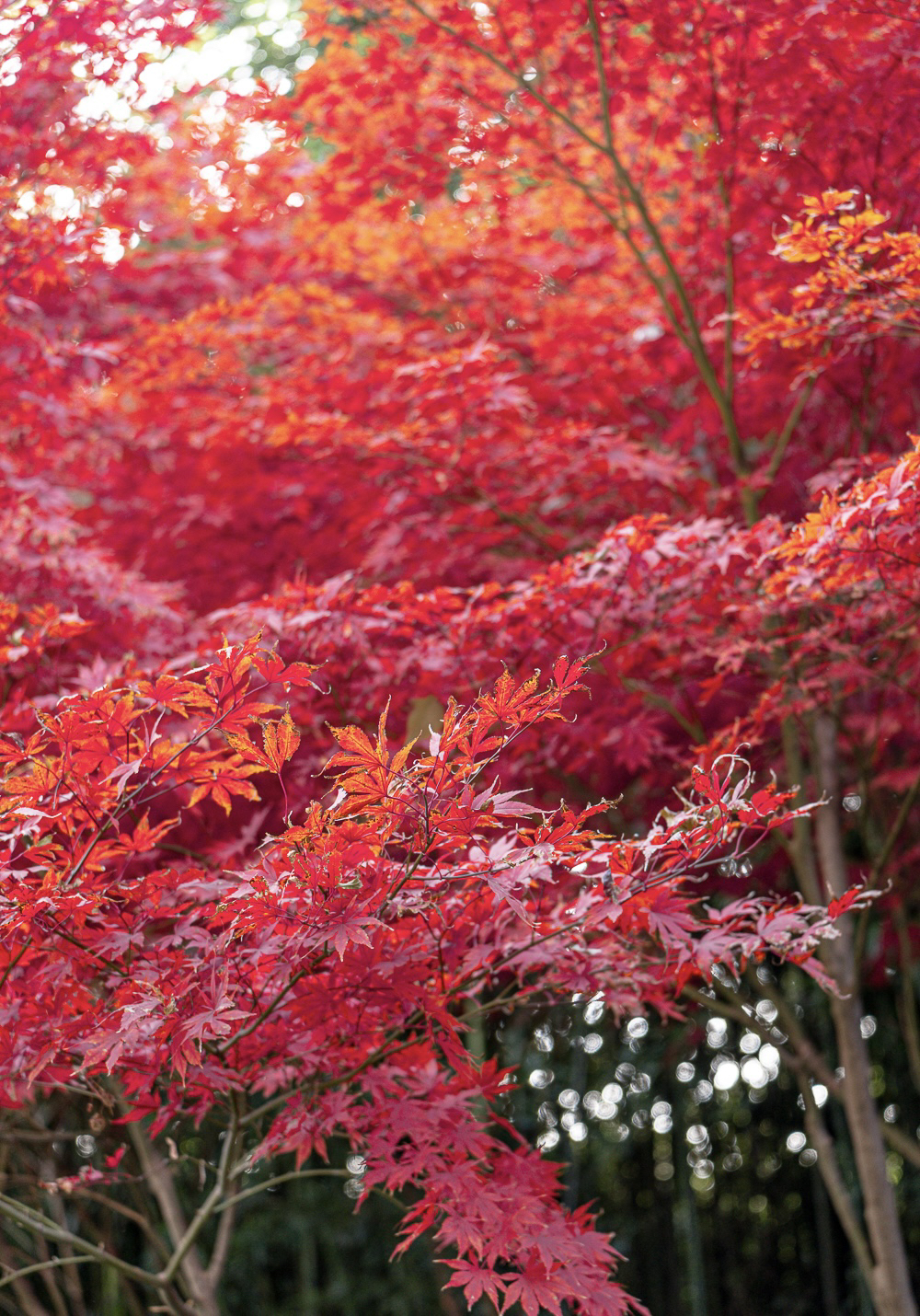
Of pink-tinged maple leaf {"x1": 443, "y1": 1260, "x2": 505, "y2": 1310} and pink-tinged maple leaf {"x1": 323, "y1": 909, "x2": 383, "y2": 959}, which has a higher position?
pink-tinged maple leaf {"x1": 323, "y1": 909, "x2": 383, "y2": 959}

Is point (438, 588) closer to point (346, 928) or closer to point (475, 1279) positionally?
point (346, 928)

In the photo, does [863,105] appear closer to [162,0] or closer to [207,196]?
[162,0]

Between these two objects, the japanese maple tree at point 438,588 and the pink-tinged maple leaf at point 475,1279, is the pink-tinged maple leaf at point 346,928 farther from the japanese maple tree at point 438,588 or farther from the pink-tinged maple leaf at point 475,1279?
the pink-tinged maple leaf at point 475,1279

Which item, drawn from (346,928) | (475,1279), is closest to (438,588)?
(346,928)

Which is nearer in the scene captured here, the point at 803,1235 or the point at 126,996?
the point at 126,996

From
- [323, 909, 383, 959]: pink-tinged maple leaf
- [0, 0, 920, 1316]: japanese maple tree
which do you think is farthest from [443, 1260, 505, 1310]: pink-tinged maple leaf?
[323, 909, 383, 959]: pink-tinged maple leaf

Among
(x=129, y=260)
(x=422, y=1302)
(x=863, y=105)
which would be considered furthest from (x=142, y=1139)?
(x=863, y=105)

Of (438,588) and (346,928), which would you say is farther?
(438,588)

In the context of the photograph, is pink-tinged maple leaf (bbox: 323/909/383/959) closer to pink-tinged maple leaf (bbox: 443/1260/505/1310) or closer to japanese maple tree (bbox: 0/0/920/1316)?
japanese maple tree (bbox: 0/0/920/1316)

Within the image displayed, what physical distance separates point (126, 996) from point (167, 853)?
1.61 meters

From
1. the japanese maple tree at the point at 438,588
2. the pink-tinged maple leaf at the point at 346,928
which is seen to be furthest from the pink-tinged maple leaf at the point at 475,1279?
the pink-tinged maple leaf at the point at 346,928

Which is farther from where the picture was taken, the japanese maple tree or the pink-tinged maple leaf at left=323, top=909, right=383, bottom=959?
the japanese maple tree

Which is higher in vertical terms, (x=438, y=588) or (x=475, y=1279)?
(x=438, y=588)

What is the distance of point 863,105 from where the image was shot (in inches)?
142
